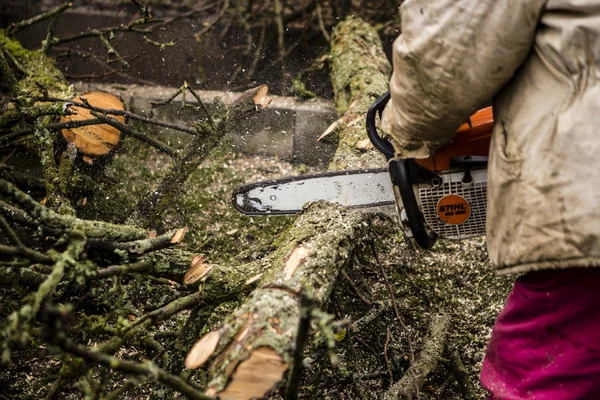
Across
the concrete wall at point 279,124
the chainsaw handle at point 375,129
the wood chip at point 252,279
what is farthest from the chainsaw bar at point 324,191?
the concrete wall at point 279,124

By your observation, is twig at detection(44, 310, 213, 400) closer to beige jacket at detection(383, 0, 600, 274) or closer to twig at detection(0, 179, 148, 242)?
twig at detection(0, 179, 148, 242)

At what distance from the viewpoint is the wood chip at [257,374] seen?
1448 millimetres

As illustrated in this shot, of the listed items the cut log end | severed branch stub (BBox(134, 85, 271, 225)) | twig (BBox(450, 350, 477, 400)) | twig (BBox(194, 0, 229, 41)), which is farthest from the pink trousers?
twig (BBox(194, 0, 229, 41))

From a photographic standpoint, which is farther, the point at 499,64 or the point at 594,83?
the point at 499,64

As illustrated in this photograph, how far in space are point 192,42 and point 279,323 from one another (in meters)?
3.16

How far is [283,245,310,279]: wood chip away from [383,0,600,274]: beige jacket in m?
0.58

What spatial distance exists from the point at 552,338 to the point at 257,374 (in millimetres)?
705

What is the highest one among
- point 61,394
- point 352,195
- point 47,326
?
point 47,326

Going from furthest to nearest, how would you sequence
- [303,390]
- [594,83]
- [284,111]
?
[284,111], [303,390], [594,83]

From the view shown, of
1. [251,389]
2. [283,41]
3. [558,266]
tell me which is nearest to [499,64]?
[558,266]

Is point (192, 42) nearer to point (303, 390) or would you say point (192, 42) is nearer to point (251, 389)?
point (303, 390)

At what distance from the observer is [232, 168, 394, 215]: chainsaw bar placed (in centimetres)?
221

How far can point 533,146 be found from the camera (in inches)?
51.5

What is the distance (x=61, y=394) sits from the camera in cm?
A: 222
